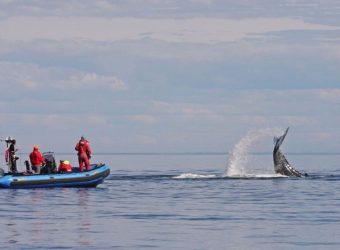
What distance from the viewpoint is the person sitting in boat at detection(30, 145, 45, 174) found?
60.4 m

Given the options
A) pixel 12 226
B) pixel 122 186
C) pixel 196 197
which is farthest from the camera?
pixel 122 186

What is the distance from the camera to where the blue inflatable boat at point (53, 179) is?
6066 centimetres

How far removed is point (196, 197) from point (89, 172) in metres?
9.00

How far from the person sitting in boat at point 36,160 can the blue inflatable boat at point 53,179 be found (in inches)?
29.0

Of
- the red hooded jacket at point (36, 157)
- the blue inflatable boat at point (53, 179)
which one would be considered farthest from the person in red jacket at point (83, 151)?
the red hooded jacket at point (36, 157)

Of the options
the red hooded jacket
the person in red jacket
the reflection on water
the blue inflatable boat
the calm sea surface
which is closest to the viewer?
the calm sea surface

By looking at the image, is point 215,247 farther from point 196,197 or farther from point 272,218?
point 196,197

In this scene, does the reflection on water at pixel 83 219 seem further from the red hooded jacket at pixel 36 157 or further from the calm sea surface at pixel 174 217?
the red hooded jacket at pixel 36 157

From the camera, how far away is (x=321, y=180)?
76188mm

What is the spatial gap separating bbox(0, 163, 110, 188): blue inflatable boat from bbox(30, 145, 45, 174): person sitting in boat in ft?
2.42

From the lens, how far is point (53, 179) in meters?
61.1

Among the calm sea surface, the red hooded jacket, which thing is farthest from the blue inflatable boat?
the red hooded jacket

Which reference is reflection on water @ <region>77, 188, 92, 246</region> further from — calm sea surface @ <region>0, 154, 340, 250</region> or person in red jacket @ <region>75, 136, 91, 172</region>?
person in red jacket @ <region>75, 136, 91, 172</region>

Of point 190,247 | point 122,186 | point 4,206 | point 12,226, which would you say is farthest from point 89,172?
point 190,247
